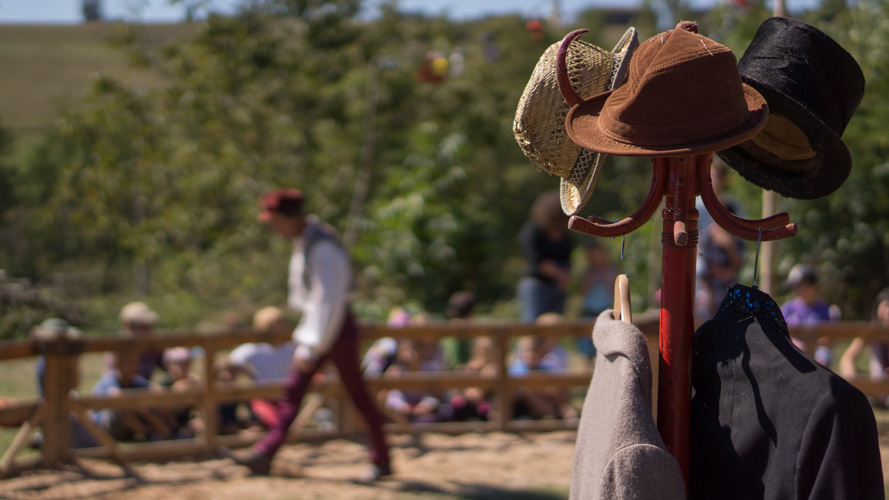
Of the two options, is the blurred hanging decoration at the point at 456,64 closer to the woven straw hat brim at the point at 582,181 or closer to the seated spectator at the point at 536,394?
the seated spectator at the point at 536,394

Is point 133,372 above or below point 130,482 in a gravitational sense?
above

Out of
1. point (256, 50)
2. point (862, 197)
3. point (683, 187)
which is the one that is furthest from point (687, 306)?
point (256, 50)

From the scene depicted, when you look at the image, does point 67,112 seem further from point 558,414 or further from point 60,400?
point 558,414

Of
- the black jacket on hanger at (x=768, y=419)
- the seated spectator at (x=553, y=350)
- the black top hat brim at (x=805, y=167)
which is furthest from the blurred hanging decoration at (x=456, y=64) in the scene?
the black jacket on hanger at (x=768, y=419)

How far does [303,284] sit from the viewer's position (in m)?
5.09

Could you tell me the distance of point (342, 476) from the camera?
17.2ft

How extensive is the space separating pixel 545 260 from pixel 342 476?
2.41m

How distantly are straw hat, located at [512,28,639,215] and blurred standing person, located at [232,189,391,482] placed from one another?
3187 millimetres

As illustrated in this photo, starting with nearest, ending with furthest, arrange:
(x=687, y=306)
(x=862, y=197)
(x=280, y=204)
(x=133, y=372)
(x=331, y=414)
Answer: (x=687, y=306) → (x=280, y=204) → (x=133, y=372) → (x=331, y=414) → (x=862, y=197)

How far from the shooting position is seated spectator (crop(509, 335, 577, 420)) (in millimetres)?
6348

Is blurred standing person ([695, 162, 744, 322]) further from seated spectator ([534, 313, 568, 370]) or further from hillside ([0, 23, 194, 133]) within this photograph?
hillside ([0, 23, 194, 133])

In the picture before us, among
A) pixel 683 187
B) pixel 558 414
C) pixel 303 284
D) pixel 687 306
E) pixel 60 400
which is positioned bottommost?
pixel 558 414

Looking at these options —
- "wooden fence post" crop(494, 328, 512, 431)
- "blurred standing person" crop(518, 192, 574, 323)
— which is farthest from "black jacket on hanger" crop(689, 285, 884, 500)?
"blurred standing person" crop(518, 192, 574, 323)

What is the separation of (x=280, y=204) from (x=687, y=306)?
3.56 m
